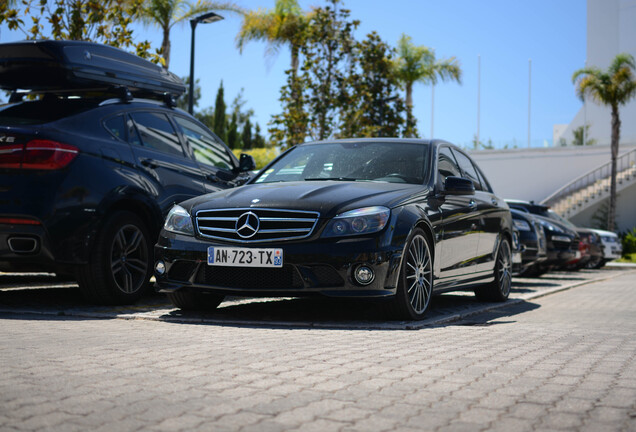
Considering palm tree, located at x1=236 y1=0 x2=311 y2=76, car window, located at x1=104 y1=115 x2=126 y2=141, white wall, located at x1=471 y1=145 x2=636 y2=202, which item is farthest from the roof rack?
white wall, located at x1=471 y1=145 x2=636 y2=202

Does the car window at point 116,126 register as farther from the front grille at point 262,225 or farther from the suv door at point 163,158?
the front grille at point 262,225

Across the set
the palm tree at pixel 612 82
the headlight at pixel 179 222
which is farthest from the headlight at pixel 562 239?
the palm tree at pixel 612 82

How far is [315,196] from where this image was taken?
6.96 m

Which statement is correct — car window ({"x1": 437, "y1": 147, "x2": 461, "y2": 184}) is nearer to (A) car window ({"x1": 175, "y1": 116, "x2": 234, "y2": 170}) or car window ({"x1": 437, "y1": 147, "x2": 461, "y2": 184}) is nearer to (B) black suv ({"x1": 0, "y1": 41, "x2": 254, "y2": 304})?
(B) black suv ({"x1": 0, "y1": 41, "x2": 254, "y2": 304})

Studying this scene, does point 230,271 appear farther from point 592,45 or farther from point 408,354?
point 592,45

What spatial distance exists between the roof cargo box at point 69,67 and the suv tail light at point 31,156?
1.20 m


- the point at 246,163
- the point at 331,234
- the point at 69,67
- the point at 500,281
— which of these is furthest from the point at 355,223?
the point at 500,281

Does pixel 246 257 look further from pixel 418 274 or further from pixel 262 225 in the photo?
pixel 418 274

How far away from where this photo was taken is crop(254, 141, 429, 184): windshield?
7965 mm

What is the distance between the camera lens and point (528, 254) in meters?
14.5

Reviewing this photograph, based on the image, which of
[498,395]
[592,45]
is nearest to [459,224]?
[498,395]

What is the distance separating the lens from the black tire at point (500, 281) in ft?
32.4

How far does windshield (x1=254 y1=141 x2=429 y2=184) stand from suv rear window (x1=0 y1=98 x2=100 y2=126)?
178 centimetres

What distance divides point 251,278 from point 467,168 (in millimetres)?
3768
